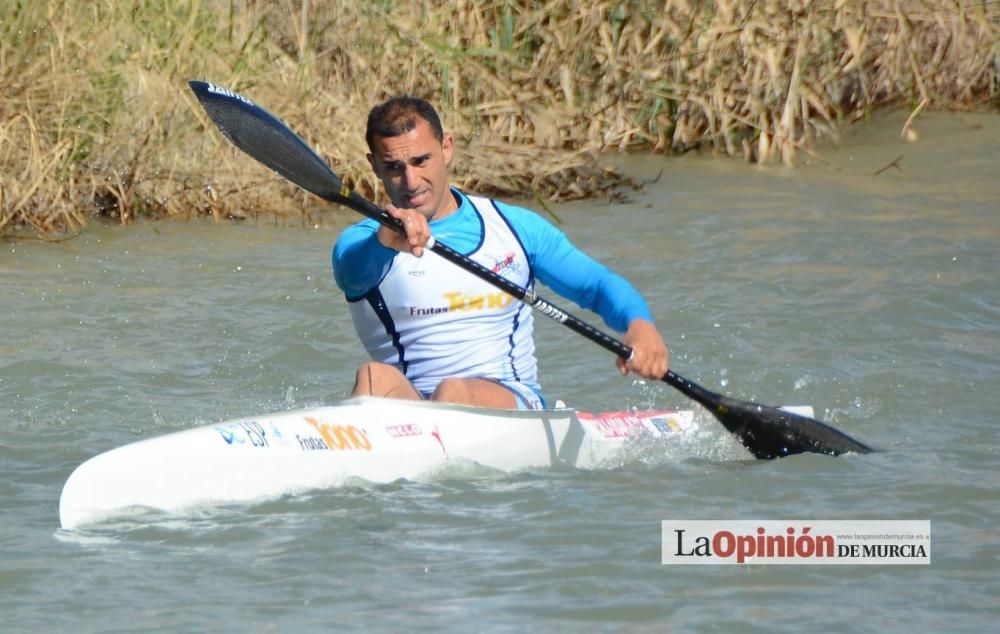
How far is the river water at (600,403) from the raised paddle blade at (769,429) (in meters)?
0.08

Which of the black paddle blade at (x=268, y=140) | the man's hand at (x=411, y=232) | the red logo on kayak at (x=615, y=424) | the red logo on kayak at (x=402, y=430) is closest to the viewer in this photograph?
the man's hand at (x=411, y=232)

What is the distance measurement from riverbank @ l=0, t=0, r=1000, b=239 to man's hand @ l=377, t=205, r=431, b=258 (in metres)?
4.17

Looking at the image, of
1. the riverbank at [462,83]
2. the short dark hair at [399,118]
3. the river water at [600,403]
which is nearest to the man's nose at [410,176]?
the short dark hair at [399,118]

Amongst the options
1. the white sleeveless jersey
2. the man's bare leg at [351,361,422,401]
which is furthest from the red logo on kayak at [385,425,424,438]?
the white sleeveless jersey

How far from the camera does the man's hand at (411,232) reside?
428cm

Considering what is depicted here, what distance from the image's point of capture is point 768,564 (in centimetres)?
396

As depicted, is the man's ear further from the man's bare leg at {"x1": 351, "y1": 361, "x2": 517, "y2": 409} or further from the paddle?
the man's bare leg at {"x1": 351, "y1": 361, "x2": 517, "y2": 409}

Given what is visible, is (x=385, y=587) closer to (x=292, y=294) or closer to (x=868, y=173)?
(x=292, y=294)

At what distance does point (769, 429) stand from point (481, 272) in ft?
3.75

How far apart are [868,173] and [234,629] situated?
7.46m

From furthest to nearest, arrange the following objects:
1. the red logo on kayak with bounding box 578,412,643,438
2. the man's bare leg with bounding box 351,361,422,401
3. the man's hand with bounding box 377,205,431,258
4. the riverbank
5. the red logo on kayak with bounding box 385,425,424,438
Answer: the riverbank, the red logo on kayak with bounding box 578,412,643,438, the man's bare leg with bounding box 351,361,422,401, the red logo on kayak with bounding box 385,425,424,438, the man's hand with bounding box 377,205,431,258

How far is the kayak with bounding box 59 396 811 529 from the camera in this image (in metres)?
4.06

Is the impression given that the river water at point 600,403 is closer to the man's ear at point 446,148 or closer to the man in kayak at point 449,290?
the man in kayak at point 449,290

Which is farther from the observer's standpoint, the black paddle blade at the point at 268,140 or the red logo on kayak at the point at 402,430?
the black paddle blade at the point at 268,140
